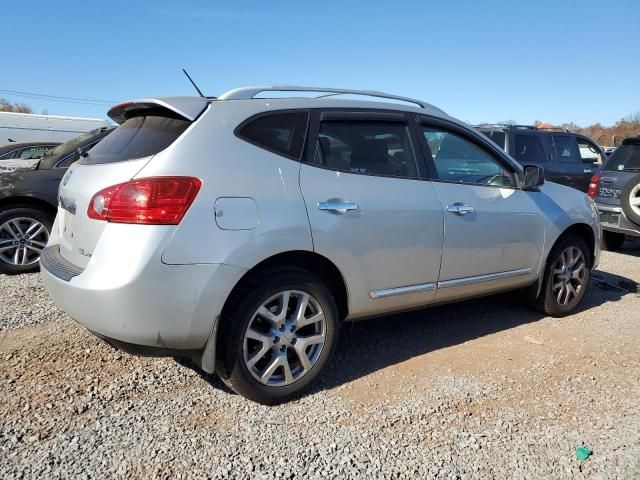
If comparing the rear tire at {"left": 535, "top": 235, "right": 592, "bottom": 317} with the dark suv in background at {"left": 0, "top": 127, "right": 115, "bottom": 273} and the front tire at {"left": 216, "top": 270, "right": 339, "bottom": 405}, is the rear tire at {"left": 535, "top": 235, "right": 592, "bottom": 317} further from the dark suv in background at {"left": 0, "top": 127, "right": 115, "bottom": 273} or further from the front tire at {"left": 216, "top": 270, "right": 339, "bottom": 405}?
the dark suv in background at {"left": 0, "top": 127, "right": 115, "bottom": 273}

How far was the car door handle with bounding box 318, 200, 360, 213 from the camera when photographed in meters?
3.12

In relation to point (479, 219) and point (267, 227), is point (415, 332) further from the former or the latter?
point (267, 227)

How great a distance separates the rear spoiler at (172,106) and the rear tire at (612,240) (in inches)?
291

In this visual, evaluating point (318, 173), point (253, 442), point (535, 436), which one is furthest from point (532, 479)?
point (318, 173)

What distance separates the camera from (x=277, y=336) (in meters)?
3.08

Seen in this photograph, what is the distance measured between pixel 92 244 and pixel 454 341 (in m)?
2.80

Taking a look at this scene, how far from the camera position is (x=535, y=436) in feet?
9.41

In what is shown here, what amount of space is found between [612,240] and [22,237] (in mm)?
8329

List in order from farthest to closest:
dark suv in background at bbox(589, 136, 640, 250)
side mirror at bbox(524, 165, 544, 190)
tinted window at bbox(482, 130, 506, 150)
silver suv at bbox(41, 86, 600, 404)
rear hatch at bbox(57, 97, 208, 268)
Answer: tinted window at bbox(482, 130, 506, 150) → dark suv in background at bbox(589, 136, 640, 250) → side mirror at bbox(524, 165, 544, 190) → rear hatch at bbox(57, 97, 208, 268) → silver suv at bbox(41, 86, 600, 404)

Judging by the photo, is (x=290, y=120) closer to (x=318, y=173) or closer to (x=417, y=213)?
(x=318, y=173)

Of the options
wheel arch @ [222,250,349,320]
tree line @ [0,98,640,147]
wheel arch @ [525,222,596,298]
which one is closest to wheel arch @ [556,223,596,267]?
wheel arch @ [525,222,596,298]

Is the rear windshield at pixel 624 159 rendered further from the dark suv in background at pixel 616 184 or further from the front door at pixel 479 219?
the front door at pixel 479 219

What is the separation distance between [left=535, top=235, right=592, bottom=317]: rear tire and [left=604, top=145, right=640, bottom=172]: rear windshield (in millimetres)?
3361

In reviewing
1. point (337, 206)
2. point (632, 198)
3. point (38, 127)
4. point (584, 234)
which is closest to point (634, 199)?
point (632, 198)
